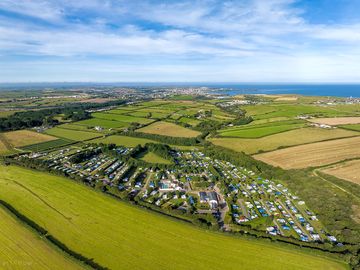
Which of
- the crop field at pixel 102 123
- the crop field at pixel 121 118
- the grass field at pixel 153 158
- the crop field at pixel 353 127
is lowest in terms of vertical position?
the grass field at pixel 153 158

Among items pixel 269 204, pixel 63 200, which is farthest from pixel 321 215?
pixel 63 200

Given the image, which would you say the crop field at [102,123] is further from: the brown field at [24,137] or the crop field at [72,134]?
the brown field at [24,137]

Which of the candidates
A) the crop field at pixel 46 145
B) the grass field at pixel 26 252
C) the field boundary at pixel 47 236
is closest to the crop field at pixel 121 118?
the crop field at pixel 46 145

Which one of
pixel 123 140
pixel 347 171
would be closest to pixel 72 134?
pixel 123 140

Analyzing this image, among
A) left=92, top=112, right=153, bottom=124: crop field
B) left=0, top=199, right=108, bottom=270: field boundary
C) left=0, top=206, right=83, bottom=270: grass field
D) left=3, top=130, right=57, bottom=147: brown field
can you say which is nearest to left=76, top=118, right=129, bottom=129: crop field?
left=92, top=112, right=153, bottom=124: crop field

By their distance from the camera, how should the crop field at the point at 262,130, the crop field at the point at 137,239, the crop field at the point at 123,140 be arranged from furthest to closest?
1. the crop field at the point at 123,140
2. the crop field at the point at 262,130
3. the crop field at the point at 137,239

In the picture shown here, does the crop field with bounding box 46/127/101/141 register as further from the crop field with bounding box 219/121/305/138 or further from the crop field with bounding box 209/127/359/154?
the crop field with bounding box 219/121/305/138

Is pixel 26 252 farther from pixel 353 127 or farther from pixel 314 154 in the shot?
pixel 353 127
